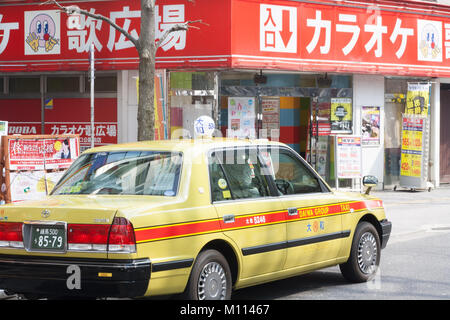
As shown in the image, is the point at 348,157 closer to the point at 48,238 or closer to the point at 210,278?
the point at 210,278

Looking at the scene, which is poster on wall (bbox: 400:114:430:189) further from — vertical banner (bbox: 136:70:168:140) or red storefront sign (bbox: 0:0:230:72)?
vertical banner (bbox: 136:70:168:140)

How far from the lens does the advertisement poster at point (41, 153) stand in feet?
36.7

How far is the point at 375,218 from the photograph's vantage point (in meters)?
8.98

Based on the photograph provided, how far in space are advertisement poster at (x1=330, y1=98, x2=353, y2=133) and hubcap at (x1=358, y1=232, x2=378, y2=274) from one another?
10971 mm

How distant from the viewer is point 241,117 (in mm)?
18484

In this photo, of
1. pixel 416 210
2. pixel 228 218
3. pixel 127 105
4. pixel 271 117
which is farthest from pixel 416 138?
pixel 228 218

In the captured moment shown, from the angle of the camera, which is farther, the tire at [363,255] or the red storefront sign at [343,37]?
the red storefront sign at [343,37]

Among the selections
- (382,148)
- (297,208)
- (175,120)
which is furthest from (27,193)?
(382,148)

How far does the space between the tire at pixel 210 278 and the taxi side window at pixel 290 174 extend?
125 centimetres

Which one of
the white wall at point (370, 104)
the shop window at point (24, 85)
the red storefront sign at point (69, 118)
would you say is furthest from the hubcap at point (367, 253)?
the shop window at point (24, 85)

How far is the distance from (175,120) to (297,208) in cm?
1063

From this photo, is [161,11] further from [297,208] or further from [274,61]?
[297,208]

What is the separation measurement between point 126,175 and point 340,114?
13.3 metres

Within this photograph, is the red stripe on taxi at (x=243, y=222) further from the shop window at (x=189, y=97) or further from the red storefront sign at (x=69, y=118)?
the red storefront sign at (x=69, y=118)
